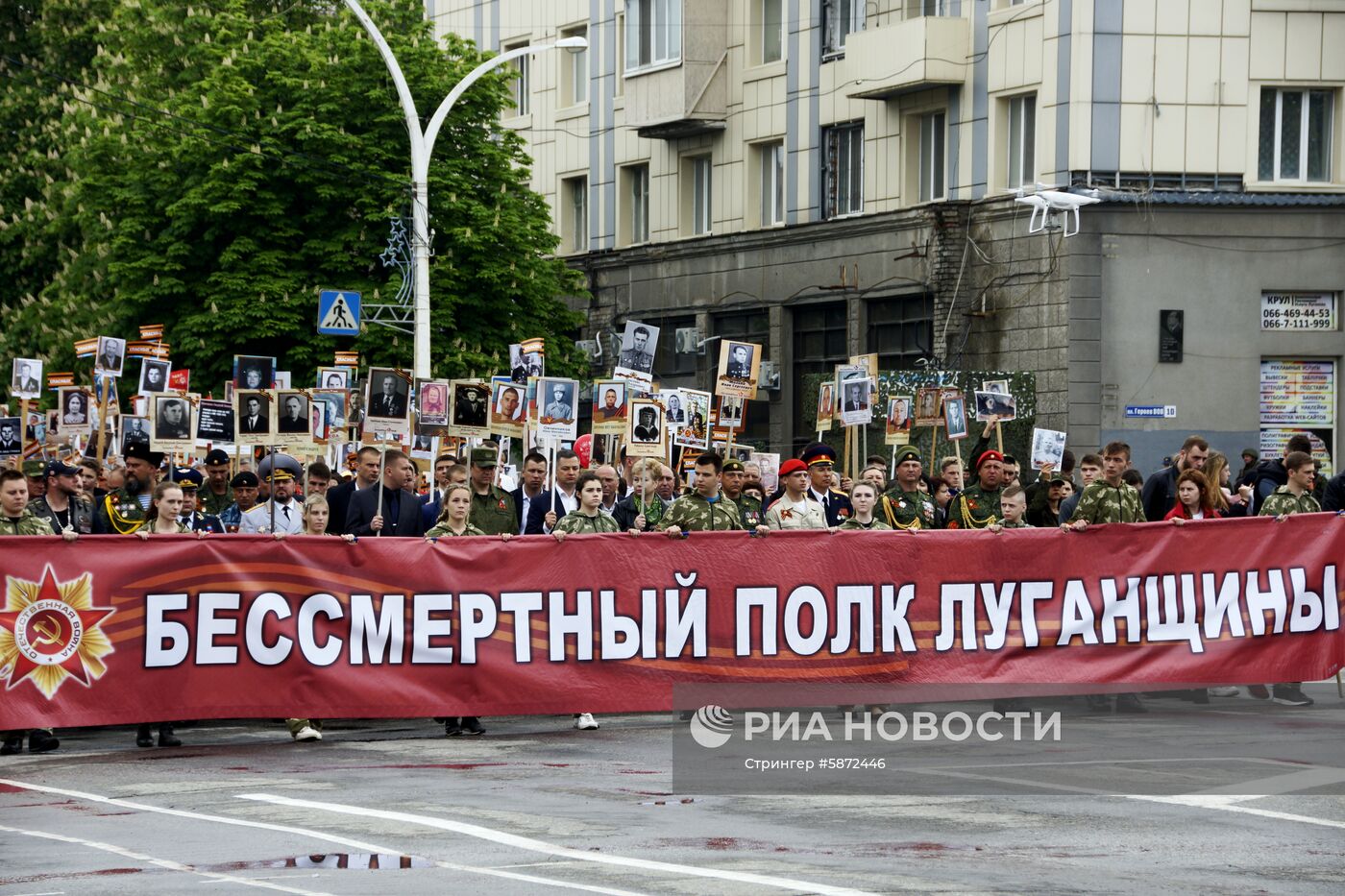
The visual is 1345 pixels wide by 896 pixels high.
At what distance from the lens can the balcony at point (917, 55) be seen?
36000 mm

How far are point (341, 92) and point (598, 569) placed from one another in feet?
82.6

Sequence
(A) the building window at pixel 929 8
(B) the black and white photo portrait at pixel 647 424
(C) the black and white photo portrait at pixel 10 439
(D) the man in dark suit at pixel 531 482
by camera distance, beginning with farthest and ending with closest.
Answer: (A) the building window at pixel 929 8 → (C) the black and white photo portrait at pixel 10 439 → (B) the black and white photo portrait at pixel 647 424 → (D) the man in dark suit at pixel 531 482

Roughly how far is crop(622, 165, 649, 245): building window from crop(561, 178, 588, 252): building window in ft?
5.83

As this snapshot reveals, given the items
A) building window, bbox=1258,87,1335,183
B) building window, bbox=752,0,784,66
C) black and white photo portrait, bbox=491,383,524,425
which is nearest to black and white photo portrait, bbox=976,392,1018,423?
black and white photo portrait, bbox=491,383,524,425

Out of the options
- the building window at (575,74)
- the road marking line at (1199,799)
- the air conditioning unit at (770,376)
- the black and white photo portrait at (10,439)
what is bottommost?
the road marking line at (1199,799)

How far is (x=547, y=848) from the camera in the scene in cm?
1010

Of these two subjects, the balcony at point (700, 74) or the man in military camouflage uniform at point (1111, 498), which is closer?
the man in military camouflage uniform at point (1111, 498)

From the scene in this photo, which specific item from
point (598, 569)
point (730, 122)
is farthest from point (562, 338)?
Result: point (598, 569)

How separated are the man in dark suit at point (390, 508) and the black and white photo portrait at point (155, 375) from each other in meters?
10.2

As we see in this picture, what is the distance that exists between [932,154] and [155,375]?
15.2 metres

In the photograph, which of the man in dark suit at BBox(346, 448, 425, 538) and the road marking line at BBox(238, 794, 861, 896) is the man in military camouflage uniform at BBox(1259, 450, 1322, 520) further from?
the road marking line at BBox(238, 794, 861, 896)

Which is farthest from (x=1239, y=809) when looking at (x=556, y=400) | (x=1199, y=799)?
(x=556, y=400)

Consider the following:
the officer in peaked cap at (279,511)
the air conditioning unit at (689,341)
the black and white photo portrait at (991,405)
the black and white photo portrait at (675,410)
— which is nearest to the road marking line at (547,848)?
the officer in peaked cap at (279,511)

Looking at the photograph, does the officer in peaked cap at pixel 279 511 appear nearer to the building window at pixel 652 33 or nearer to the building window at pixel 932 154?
the building window at pixel 932 154
